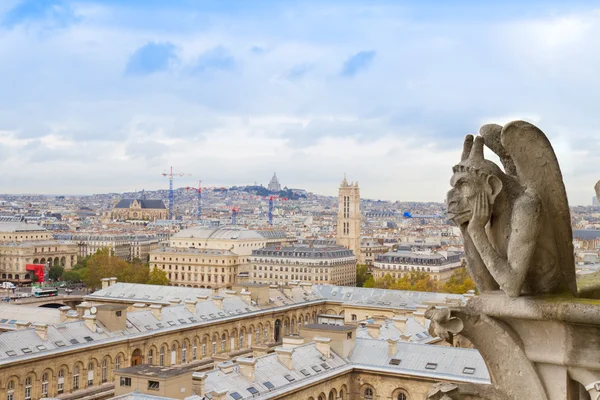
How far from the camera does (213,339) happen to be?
58906 mm

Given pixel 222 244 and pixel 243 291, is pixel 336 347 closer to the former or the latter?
pixel 243 291

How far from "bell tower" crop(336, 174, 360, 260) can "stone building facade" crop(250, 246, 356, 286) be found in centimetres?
2631

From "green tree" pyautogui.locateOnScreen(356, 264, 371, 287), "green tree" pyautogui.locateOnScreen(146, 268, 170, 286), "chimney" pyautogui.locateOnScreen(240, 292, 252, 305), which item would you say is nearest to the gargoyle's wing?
"chimney" pyautogui.locateOnScreen(240, 292, 252, 305)

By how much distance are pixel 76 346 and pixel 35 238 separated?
386 feet

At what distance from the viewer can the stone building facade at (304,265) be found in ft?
407

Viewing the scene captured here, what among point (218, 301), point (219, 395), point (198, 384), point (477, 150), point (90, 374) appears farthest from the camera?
point (218, 301)

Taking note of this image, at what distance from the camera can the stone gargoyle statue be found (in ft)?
23.1

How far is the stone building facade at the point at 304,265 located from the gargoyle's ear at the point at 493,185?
116 meters

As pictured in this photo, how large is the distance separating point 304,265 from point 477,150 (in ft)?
385

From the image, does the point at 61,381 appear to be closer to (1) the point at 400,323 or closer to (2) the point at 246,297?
(1) the point at 400,323

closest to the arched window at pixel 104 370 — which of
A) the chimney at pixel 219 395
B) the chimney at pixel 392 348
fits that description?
the chimney at pixel 392 348

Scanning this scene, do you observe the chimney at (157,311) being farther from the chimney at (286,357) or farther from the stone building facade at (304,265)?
the stone building facade at (304,265)

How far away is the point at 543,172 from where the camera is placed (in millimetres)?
7301

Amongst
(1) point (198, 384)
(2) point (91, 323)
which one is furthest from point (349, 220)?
(1) point (198, 384)
